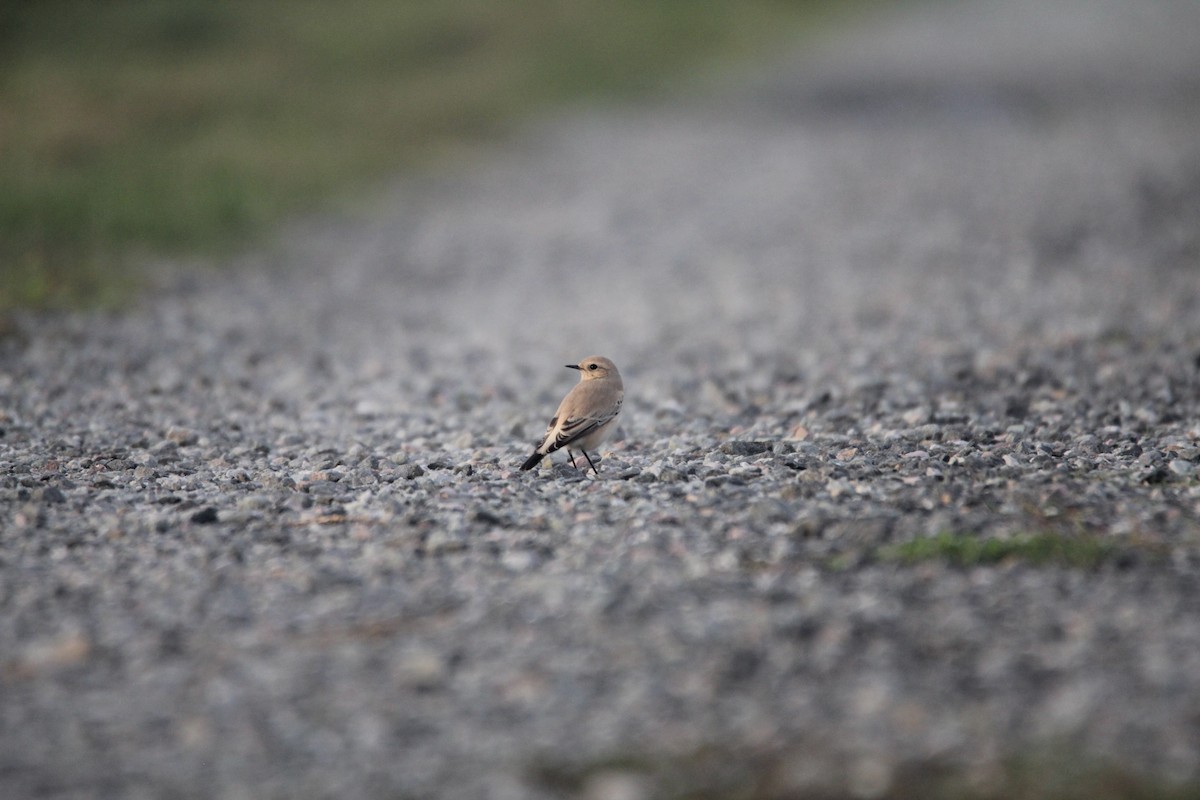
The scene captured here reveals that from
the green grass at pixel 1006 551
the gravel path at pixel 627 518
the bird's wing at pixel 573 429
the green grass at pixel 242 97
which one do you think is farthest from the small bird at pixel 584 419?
the green grass at pixel 242 97

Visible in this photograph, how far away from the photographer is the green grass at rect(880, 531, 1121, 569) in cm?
716

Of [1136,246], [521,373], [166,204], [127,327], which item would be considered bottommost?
[1136,246]

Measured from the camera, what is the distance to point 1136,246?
671 inches

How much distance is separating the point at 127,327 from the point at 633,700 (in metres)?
10.6

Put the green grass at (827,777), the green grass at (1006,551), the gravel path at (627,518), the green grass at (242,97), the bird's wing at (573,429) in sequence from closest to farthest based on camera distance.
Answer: the green grass at (827,777), the gravel path at (627,518), the green grass at (1006,551), the bird's wing at (573,429), the green grass at (242,97)

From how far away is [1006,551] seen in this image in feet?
23.8

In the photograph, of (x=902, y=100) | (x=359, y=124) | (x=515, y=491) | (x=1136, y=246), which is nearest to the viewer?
(x=515, y=491)

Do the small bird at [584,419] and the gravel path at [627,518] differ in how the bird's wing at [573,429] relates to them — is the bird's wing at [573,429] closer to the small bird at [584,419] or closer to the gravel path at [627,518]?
the small bird at [584,419]

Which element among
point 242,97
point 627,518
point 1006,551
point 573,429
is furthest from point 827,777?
point 242,97

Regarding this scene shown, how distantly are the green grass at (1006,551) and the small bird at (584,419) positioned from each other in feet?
8.80

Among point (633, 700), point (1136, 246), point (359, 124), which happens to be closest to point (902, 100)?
point (359, 124)

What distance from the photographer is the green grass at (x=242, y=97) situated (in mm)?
18250

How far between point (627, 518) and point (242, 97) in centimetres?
2193

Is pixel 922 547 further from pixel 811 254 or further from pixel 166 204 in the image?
pixel 166 204
